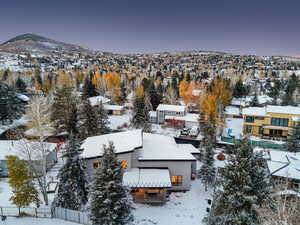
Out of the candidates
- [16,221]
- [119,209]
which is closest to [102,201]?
[119,209]

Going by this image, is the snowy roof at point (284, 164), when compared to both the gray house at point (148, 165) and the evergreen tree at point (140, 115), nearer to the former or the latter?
the gray house at point (148, 165)

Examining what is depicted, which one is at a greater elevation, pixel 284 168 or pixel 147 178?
pixel 284 168

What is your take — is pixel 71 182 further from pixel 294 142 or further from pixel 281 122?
pixel 281 122

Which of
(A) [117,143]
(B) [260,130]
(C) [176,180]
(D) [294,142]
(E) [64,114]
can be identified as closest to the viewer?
(C) [176,180]

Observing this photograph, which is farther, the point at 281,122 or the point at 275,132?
the point at 275,132

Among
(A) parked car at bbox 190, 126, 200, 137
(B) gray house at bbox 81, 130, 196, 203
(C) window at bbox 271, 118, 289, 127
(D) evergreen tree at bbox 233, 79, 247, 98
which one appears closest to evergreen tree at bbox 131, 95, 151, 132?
(A) parked car at bbox 190, 126, 200, 137

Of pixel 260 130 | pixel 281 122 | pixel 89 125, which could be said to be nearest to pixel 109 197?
pixel 89 125
